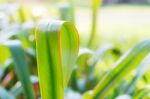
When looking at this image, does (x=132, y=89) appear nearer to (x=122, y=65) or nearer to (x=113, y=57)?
(x=122, y=65)

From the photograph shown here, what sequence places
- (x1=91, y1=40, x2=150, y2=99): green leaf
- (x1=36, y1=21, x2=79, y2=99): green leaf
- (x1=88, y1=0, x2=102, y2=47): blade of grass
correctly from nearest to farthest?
(x1=36, y1=21, x2=79, y2=99): green leaf → (x1=91, y1=40, x2=150, y2=99): green leaf → (x1=88, y1=0, x2=102, y2=47): blade of grass

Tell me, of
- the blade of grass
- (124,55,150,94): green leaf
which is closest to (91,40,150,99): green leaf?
(124,55,150,94): green leaf

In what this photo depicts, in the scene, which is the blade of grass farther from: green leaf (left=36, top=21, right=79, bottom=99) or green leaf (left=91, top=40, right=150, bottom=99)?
green leaf (left=36, top=21, right=79, bottom=99)

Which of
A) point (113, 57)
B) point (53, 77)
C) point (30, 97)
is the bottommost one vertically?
point (113, 57)

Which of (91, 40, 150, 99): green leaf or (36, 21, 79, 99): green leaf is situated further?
(91, 40, 150, 99): green leaf

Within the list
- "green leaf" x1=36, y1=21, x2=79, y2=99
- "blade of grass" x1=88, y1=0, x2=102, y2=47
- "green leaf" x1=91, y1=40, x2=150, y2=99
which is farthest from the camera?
"blade of grass" x1=88, y1=0, x2=102, y2=47

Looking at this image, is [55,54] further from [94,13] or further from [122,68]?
[94,13]

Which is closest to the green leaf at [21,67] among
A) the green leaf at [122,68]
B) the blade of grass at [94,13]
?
the green leaf at [122,68]

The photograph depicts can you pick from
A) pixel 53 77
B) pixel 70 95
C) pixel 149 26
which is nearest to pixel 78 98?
pixel 70 95
